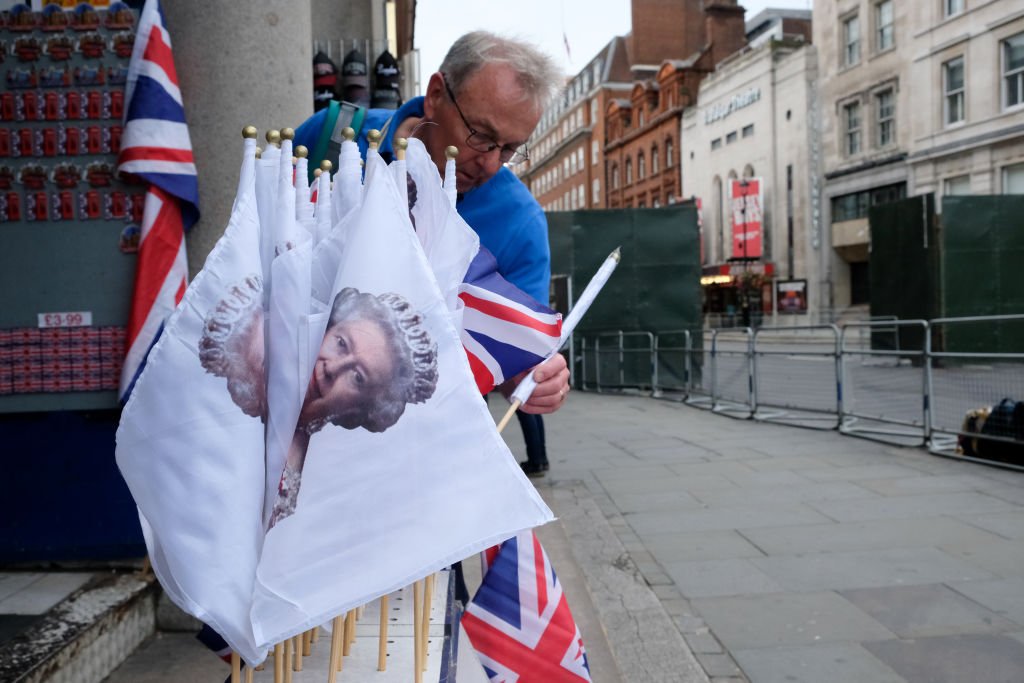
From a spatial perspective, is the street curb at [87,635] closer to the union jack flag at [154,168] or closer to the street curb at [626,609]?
the union jack flag at [154,168]

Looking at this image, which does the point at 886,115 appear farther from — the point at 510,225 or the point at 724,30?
the point at 510,225

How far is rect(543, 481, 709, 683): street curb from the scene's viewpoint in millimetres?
3354

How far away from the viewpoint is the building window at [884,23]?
2992 centimetres

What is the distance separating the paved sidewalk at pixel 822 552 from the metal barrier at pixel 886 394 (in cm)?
46

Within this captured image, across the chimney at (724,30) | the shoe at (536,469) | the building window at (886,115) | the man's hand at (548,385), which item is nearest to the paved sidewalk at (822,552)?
the shoe at (536,469)

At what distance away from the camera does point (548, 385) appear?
6.21ft

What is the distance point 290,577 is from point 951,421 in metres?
8.43

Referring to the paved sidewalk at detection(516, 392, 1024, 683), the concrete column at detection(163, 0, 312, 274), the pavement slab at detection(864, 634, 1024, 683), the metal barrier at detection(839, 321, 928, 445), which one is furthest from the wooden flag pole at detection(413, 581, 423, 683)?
the metal barrier at detection(839, 321, 928, 445)

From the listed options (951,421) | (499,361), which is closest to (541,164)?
(951,421)

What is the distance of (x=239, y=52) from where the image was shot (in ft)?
12.6

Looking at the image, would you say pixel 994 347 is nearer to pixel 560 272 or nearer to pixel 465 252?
pixel 560 272

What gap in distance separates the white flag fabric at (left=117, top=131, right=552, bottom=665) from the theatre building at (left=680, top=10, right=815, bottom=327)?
35.3 meters

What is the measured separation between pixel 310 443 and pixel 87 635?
2.34m

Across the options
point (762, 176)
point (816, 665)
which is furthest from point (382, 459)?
point (762, 176)
